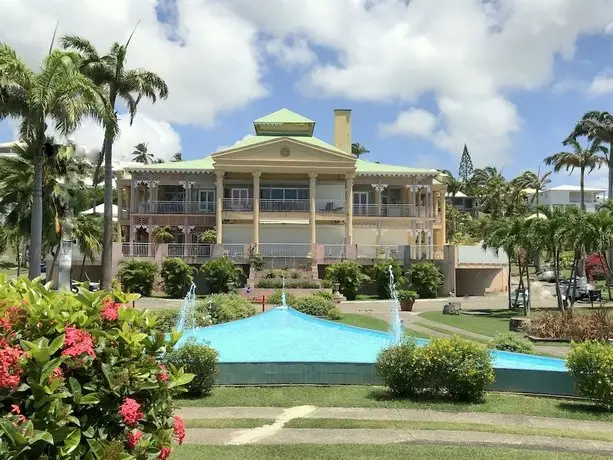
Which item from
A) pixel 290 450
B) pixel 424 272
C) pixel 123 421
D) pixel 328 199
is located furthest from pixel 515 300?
pixel 123 421

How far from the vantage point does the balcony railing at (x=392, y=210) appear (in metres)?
48.1

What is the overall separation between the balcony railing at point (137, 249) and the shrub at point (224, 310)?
746 inches

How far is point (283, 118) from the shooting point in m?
51.7

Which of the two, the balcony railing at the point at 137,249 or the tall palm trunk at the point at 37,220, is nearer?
the tall palm trunk at the point at 37,220

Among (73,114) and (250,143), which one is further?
(250,143)

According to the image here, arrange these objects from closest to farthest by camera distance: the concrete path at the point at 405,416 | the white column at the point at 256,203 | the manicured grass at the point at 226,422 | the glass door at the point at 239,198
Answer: the manicured grass at the point at 226,422
the concrete path at the point at 405,416
the white column at the point at 256,203
the glass door at the point at 239,198

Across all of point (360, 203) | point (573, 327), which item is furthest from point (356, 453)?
point (360, 203)

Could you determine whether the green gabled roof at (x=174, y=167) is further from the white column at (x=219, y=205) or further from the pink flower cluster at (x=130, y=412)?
the pink flower cluster at (x=130, y=412)

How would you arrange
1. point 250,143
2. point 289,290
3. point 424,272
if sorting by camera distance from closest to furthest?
point 289,290, point 424,272, point 250,143

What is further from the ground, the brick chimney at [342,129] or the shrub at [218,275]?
the brick chimney at [342,129]

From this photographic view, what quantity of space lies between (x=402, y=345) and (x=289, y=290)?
85.4 ft

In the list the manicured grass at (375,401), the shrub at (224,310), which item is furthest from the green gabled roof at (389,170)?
the manicured grass at (375,401)

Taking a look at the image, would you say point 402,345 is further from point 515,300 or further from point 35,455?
point 515,300

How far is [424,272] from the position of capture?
1569 inches
